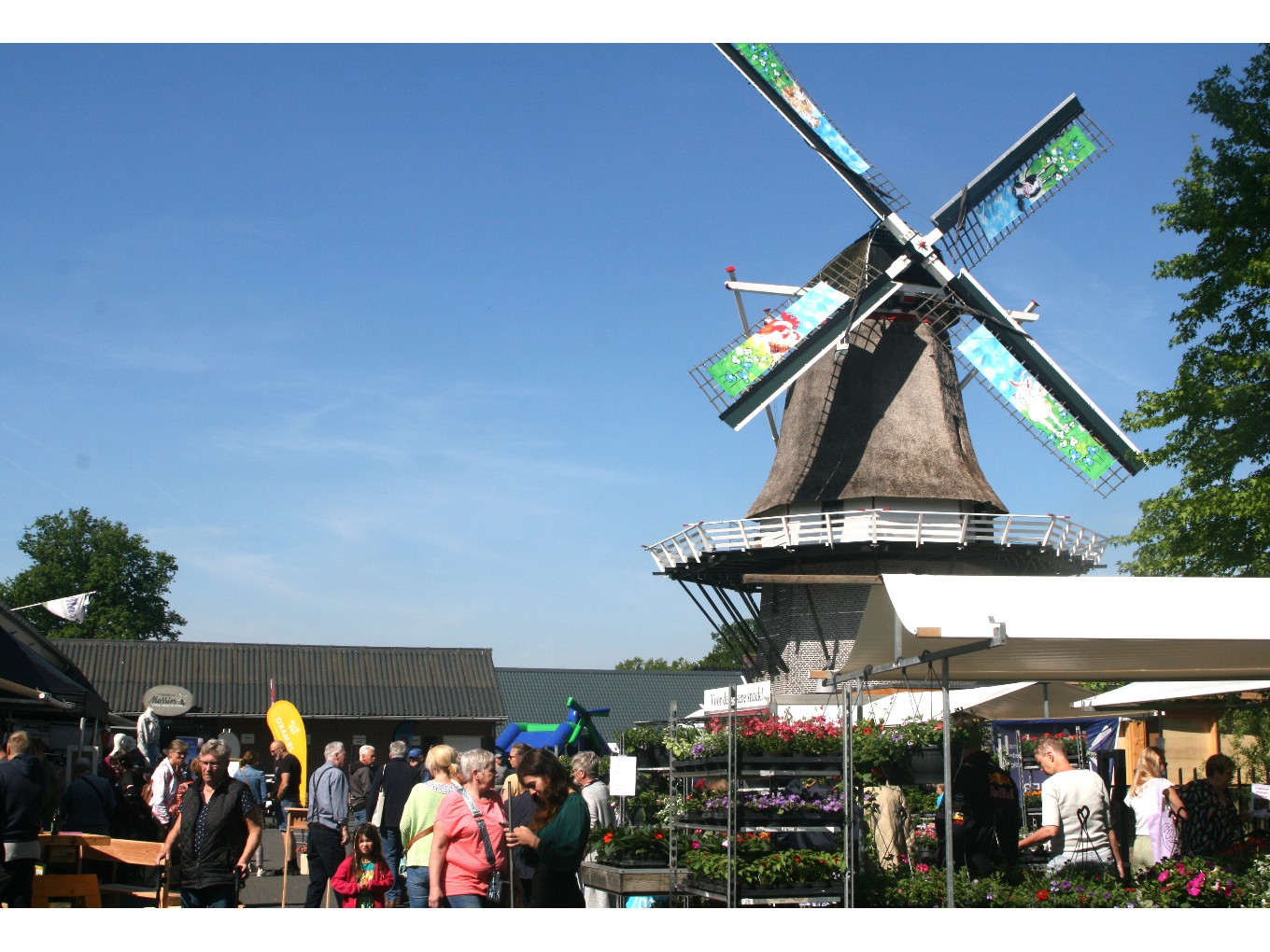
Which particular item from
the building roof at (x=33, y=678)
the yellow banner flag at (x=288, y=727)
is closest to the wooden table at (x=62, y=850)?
the building roof at (x=33, y=678)

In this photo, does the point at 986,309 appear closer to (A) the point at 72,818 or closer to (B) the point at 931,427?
(B) the point at 931,427

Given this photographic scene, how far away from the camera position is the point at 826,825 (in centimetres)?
844

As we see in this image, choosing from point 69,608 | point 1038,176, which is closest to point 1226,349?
point 1038,176

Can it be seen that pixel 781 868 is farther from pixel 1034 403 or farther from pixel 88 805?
pixel 1034 403

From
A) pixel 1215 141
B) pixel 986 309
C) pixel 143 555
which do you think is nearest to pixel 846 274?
pixel 986 309

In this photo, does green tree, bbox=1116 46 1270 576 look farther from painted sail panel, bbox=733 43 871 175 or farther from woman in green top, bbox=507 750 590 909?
woman in green top, bbox=507 750 590 909

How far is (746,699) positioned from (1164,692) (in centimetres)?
922

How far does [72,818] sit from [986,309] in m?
21.8

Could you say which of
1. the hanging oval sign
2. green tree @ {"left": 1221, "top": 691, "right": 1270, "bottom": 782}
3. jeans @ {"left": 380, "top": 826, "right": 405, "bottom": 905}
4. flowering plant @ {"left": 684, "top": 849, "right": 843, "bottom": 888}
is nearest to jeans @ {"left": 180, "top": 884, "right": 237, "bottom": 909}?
flowering plant @ {"left": 684, "top": 849, "right": 843, "bottom": 888}

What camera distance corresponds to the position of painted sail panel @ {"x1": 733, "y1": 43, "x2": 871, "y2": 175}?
26312 mm

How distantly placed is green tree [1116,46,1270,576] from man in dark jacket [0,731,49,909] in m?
16.0

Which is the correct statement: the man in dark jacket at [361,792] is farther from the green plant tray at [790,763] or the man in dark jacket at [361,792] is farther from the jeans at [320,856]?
the green plant tray at [790,763]

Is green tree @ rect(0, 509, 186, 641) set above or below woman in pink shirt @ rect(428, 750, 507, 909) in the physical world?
above

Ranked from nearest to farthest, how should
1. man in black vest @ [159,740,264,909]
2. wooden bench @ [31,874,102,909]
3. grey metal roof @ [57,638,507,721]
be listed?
man in black vest @ [159,740,264,909] < wooden bench @ [31,874,102,909] < grey metal roof @ [57,638,507,721]
